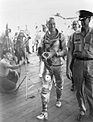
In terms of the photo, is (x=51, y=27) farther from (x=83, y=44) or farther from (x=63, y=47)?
(x=83, y=44)

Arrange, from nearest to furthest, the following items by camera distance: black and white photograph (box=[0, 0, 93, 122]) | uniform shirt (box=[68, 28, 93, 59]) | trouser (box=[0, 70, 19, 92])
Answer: black and white photograph (box=[0, 0, 93, 122]) < uniform shirt (box=[68, 28, 93, 59]) < trouser (box=[0, 70, 19, 92])

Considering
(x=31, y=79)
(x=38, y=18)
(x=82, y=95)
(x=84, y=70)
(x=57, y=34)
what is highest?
(x=38, y=18)

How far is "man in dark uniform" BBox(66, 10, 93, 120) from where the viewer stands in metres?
1.69

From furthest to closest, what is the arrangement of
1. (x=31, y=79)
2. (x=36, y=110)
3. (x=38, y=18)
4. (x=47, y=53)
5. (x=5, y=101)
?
1. (x=31, y=79)
2. (x=5, y=101)
3. (x=36, y=110)
4. (x=47, y=53)
5. (x=38, y=18)

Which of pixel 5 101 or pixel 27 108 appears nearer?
pixel 27 108

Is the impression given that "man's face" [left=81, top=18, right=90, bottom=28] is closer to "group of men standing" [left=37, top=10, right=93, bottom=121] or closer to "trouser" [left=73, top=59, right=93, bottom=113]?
"group of men standing" [left=37, top=10, right=93, bottom=121]

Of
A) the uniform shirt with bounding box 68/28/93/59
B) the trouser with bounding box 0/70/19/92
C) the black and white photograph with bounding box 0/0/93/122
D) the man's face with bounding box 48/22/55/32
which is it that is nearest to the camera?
the black and white photograph with bounding box 0/0/93/122

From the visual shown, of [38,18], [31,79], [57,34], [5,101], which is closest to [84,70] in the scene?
[57,34]

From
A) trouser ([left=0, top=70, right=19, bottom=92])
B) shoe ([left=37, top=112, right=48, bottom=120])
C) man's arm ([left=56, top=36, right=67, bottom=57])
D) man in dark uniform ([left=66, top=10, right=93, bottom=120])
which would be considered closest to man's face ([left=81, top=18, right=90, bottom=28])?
man in dark uniform ([left=66, top=10, right=93, bottom=120])

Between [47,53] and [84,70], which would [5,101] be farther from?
[84,70]

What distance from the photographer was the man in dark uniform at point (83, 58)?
66.6 inches

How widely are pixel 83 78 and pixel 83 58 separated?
0.50 feet

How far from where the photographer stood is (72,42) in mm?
1807

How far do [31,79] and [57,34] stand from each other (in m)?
1.34
